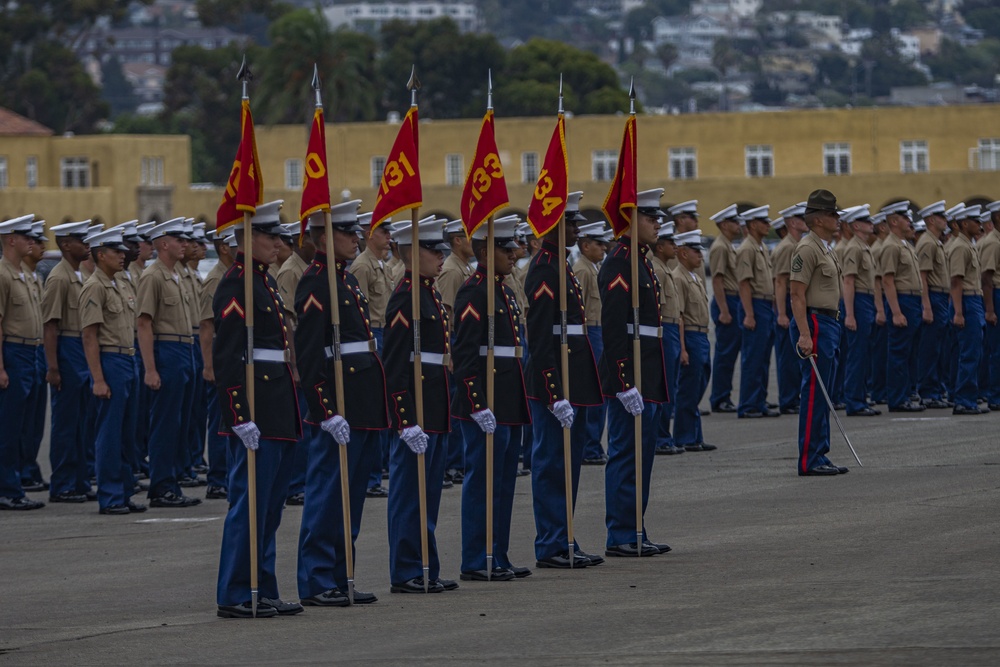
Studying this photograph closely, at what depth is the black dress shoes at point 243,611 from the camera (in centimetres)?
989

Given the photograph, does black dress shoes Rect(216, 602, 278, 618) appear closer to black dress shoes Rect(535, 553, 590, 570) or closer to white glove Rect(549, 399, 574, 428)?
black dress shoes Rect(535, 553, 590, 570)

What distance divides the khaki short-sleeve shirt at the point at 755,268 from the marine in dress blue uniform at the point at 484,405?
920 cm

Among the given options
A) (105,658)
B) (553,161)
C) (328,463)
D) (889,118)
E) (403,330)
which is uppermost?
(889,118)

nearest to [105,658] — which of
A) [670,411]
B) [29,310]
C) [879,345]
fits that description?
[29,310]

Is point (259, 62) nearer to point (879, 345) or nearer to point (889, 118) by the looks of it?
point (889, 118)

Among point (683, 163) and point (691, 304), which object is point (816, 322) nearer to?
point (691, 304)

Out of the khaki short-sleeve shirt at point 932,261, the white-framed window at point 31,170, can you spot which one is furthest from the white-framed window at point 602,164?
the khaki short-sleeve shirt at point 932,261

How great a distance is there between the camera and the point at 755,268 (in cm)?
2023

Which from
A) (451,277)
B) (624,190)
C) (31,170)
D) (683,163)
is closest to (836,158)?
(683,163)

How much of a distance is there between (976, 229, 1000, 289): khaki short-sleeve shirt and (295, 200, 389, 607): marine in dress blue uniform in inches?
431

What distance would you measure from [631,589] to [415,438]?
1.49 meters

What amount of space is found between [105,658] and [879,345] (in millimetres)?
13118

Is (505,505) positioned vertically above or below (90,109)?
below

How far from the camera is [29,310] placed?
15.2 metres
